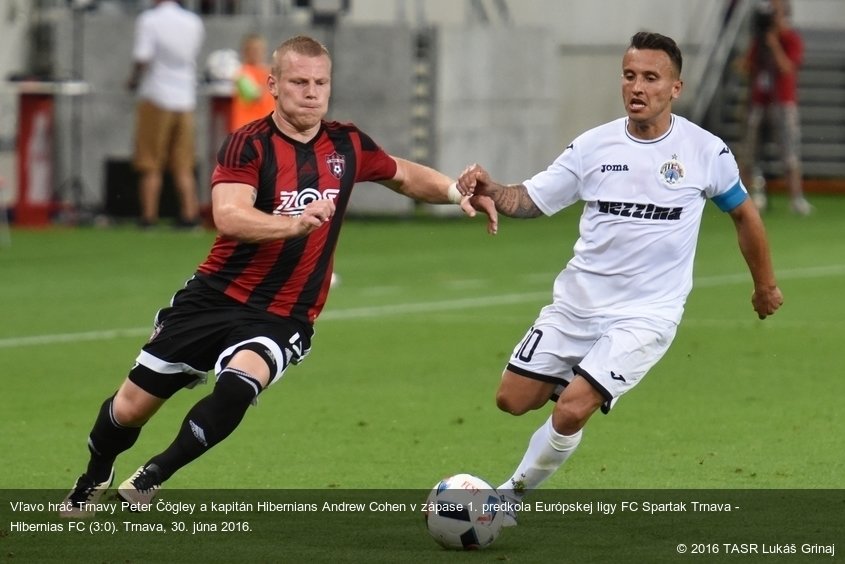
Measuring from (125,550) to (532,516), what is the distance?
177 centimetres

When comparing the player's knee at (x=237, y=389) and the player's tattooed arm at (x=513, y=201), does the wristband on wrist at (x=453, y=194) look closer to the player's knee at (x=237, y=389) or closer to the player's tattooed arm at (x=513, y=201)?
the player's tattooed arm at (x=513, y=201)

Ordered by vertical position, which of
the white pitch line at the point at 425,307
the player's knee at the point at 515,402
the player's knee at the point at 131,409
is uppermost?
the player's knee at the point at 515,402

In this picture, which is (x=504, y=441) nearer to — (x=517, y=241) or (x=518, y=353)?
(x=518, y=353)

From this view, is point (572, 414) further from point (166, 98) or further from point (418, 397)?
point (166, 98)

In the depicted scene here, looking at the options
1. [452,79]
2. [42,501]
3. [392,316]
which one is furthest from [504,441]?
[452,79]

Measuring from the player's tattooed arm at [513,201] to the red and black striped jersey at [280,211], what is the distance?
2.09ft

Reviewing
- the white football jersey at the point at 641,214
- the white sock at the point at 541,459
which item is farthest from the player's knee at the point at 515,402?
the white football jersey at the point at 641,214

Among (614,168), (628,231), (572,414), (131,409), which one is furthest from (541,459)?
(131,409)

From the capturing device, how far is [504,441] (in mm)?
10172

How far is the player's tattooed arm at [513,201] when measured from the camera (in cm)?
826

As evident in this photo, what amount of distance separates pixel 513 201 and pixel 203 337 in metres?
1.49

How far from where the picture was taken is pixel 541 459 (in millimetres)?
7910

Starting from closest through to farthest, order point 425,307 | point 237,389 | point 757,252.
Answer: point 237,389
point 757,252
point 425,307

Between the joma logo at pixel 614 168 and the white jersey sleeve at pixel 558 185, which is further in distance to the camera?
the white jersey sleeve at pixel 558 185
